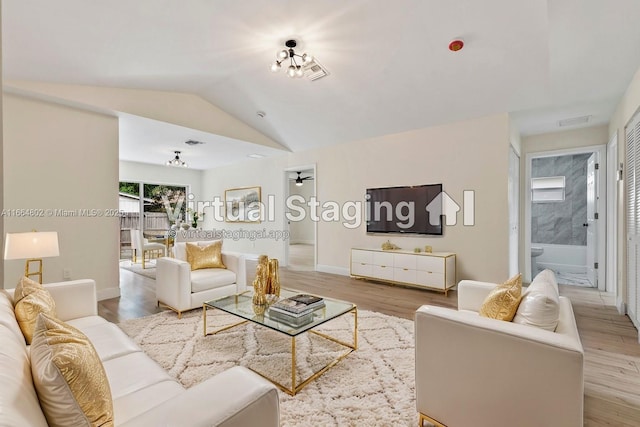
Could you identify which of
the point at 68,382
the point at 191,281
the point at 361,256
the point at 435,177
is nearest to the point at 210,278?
the point at 191,281

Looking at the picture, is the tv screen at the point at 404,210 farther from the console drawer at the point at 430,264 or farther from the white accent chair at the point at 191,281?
the white accent chair at the point at 191,281

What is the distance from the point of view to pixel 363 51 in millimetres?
3135

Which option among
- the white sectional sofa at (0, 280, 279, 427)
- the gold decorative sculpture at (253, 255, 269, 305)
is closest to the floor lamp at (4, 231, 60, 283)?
the white sectional sofa at (0, 280, 279, 427)

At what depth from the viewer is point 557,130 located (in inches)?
177

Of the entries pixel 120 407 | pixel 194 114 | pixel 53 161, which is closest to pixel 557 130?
pixel 194 114

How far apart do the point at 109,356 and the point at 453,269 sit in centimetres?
397

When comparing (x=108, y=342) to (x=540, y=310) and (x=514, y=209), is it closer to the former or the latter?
(x=540, y=310)

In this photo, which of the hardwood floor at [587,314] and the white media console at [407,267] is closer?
the hardwood floor at [587,314]

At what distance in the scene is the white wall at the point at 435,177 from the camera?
392 centimetres

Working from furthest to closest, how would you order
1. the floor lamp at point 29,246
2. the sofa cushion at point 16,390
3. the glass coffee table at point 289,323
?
the floor lamp at point 29,246 → the glass coffee table at point 289,323 → the sofa cushion at point 16,390

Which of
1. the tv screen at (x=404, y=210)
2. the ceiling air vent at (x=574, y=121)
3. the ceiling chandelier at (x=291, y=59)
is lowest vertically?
the tv screen at (x=404, y=210)

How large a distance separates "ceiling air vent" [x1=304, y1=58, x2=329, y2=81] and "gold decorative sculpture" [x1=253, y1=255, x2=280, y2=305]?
2170 mm

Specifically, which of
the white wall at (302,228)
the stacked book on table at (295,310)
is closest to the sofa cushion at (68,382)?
the stacked book on table at (295,310)

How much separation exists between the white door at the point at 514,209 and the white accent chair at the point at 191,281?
3.62 m
